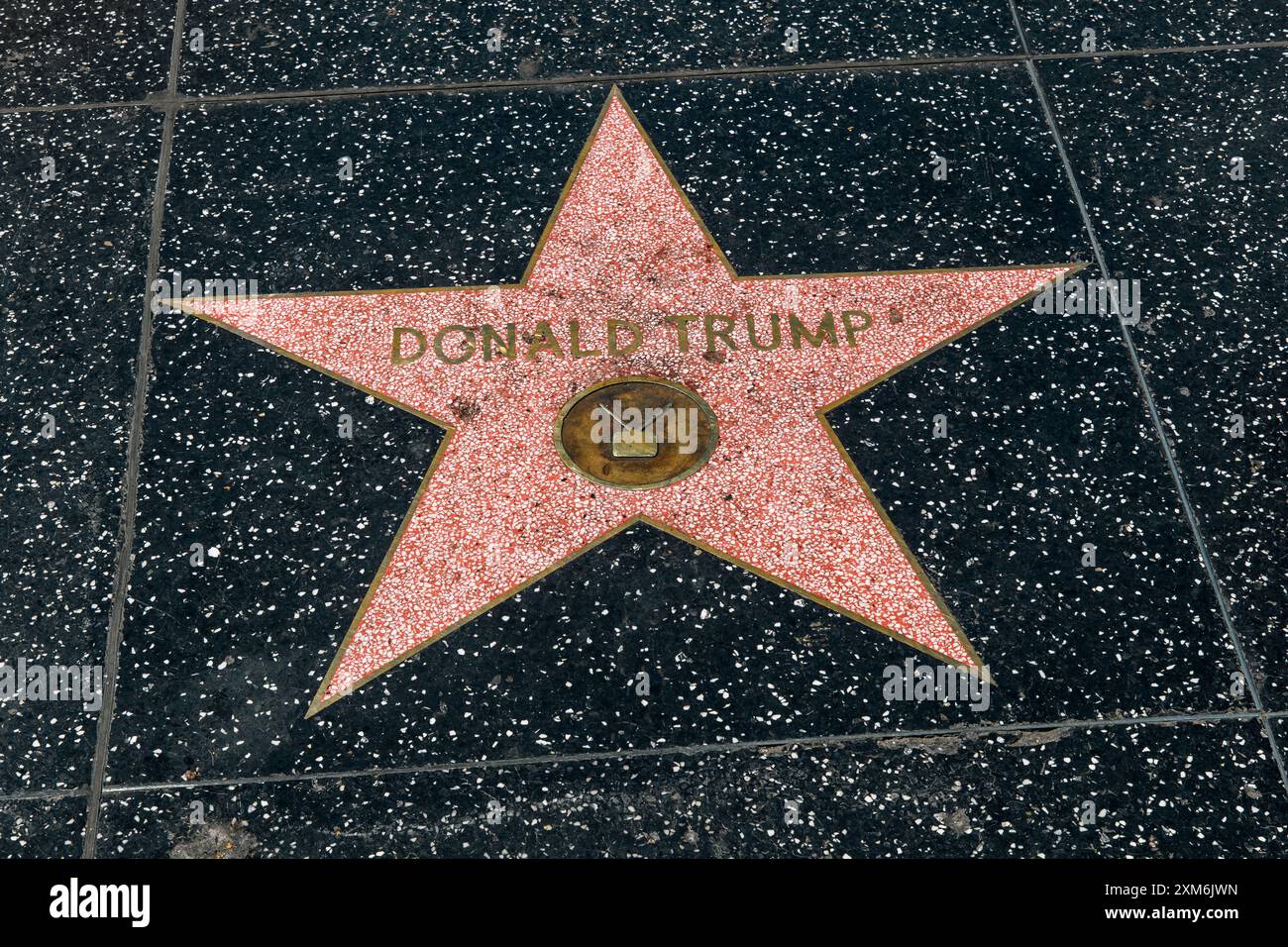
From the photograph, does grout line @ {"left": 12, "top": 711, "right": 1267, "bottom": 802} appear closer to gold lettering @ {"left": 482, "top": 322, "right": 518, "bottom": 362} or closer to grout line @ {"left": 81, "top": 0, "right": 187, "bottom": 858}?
grout line @ {"left": 81, "top": 0, "right": 187, "bottom": 858}

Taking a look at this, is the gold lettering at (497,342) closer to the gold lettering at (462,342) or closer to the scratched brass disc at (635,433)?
the gold lettering at (462,342)

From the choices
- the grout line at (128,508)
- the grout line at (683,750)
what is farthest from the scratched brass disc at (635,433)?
the grout line at (128,508)

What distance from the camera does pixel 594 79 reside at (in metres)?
3.49

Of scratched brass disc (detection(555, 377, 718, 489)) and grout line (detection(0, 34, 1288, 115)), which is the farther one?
Answer: grout line (detection(0, 34, 1288, 115))

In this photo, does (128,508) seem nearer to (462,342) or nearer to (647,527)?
(462,342)

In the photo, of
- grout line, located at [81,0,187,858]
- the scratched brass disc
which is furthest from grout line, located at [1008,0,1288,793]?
grout line, located at [81,0,187,858]

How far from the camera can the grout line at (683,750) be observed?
2230 millimetres

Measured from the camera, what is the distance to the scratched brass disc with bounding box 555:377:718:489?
263cm

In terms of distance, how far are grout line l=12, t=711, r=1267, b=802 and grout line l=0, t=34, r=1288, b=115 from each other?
194cm

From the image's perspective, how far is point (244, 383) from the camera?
2805 mm

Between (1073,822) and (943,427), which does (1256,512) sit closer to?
(943,427)

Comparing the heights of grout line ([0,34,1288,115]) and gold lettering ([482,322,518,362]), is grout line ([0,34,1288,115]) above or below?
above

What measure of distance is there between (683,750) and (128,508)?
1228mm

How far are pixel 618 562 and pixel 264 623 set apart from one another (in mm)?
671
